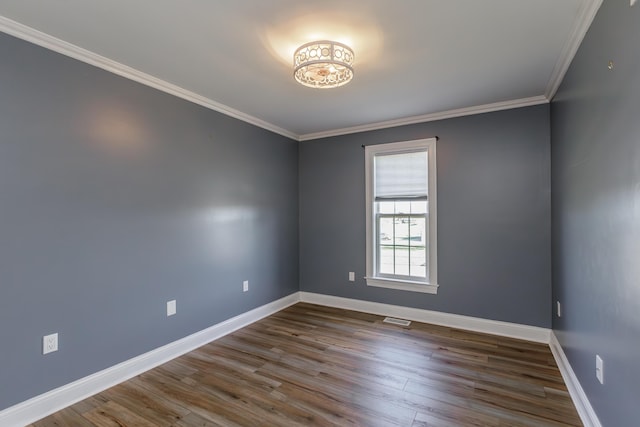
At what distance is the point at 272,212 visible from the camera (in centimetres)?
414

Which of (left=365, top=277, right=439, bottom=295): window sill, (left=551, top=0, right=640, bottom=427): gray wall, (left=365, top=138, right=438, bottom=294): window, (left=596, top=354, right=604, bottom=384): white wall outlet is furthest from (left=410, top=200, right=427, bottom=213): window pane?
(left=596, top=354, right=604, bottom=384): white wall outlet

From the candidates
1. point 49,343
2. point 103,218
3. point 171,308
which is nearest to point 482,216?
point 171,308

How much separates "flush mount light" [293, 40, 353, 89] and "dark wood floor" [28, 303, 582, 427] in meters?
2.32

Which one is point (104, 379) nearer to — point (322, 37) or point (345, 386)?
point (345, 386)

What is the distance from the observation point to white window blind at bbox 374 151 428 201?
384 centimetres

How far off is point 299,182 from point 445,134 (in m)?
2.13

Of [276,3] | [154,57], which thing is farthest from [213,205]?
[276,3]

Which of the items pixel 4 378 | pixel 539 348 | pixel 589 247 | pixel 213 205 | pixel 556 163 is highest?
pixel 556 163

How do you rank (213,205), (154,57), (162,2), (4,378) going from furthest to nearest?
(213,205)
(154,57)
(4,378)
(162,2)

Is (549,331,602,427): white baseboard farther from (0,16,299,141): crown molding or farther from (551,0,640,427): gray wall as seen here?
(0,16,299,141): crown molding

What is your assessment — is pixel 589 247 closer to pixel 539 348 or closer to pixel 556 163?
pixel 556 163

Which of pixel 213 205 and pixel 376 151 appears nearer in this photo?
pixel 213 205

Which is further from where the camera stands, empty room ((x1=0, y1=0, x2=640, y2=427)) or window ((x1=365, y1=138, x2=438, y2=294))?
window ((x1=365, y1=138, x2=438, y2=294))

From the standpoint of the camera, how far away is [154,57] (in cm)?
234
